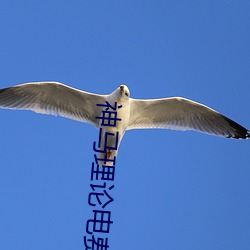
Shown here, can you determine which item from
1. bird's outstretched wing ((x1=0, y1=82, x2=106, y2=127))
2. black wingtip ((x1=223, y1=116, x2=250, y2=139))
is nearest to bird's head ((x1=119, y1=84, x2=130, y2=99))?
bird's outstretched wing ((x1=0, y1=82, x2=106, y2=127))

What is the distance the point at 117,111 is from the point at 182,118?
3.59 feet

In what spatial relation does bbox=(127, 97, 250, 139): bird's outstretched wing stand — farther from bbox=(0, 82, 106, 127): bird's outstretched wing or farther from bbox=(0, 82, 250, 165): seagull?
bbox=(0, 82, 106, 127): bird's outstretched wing

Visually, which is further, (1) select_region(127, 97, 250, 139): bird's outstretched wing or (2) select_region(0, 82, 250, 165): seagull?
(1) select_region(127, 97, 250, 139): bird's outstretched wing

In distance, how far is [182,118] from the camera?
6.36 m

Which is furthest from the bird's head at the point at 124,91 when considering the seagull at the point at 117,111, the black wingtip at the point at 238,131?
the black wingtip at the point at 238,131

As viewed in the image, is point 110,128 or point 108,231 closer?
point 108,231

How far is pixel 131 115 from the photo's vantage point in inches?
240

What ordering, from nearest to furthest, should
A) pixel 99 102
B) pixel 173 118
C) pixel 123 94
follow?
pixel 123 94
pixel 99 102
pixel 173 118

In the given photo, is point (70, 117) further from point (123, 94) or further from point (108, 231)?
point (108, 231)

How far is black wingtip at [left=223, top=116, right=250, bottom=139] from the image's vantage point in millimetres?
6496

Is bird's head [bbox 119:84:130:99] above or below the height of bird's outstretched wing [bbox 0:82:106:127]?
below

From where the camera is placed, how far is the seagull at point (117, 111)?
5.70m

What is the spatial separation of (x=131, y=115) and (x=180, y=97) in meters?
0.63

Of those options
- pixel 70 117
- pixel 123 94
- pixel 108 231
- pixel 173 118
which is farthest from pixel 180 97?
pixel 108 231
